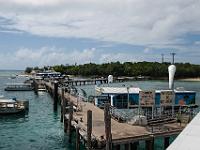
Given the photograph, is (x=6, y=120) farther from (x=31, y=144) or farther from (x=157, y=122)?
(x=157, y=122)

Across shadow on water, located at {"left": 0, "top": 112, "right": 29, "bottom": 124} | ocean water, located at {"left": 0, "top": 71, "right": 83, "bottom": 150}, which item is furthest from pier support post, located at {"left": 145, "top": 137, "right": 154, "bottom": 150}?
shadow on water, located at {"left": 0, "top": 112, "right": 29, "bottom": 124}

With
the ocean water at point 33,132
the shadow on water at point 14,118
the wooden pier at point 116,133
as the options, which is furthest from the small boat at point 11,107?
the wooden pier at point 116,133

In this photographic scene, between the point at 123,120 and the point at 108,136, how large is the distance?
9.40 m

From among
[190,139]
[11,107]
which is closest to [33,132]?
[11,107]

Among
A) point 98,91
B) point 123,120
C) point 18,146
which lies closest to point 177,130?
point 123,120

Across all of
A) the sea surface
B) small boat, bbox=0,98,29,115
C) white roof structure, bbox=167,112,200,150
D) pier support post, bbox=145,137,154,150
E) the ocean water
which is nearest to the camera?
white roof structure, bbox=167,112,200,150

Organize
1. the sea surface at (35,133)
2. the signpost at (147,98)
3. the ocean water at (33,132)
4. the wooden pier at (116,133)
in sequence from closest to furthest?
the wooden pier at (116,133), the signpost at (147,98), the sea surface at (35,133), the ocean water at (33,132)

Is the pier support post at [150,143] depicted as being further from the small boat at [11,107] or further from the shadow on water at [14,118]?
the small boat at [11,107]

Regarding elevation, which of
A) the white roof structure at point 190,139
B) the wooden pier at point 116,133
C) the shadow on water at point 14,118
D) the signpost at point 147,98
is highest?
the white roof structure at point 190,139

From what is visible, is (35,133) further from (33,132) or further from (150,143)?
(150,143)

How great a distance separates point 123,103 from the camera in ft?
175

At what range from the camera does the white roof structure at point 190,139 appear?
8.66 meters

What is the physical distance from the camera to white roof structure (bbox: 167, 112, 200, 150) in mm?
8656

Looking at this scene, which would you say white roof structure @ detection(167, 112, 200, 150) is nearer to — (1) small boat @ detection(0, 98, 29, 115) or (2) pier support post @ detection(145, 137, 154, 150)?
(2) pier support post @ detection(145, 137, 154, 150)
